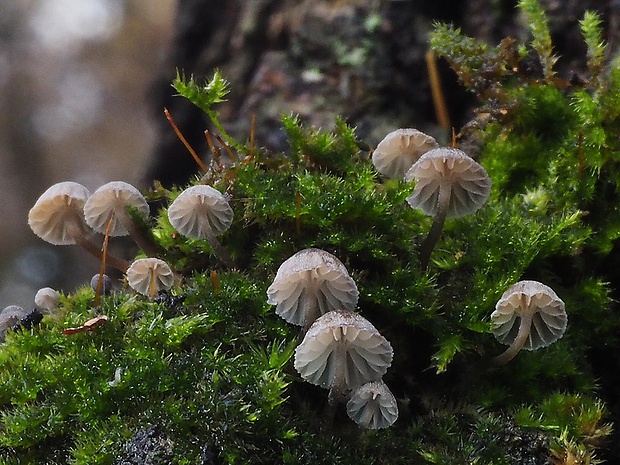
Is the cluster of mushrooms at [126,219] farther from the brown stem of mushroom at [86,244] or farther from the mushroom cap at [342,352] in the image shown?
the mushroom cap at [342,352]

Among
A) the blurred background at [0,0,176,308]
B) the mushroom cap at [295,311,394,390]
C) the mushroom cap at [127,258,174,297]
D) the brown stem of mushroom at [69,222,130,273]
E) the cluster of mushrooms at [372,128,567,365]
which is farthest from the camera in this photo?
the blurred background at [0,0,176,308]

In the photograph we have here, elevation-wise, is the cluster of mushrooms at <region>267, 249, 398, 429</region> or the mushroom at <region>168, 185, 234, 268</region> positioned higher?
the mushroom at <region>168, 185, 234, 268</region>

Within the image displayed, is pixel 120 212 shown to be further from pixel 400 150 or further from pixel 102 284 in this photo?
pixel 400 150

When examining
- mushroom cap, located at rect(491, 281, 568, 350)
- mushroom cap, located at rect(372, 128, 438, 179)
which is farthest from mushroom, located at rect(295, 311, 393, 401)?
mushroom cap, located at rect(372, 128, 438, 179)

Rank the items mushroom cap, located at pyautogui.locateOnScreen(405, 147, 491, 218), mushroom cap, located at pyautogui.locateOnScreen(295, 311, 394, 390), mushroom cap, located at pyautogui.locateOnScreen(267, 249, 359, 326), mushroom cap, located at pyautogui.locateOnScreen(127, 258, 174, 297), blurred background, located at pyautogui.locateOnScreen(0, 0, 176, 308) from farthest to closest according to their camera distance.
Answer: blurred background, located at pyautogui.locateOnScreen(0, 0, 176, 308), mushroom cap, located at pyautogui.locateOnScreen(127, 258, 174, 297), mushroom cap, located at pyautogui.locateOnScreen(405, 147, 491, 218), mushroom cap, located at pyautogui.locateOnScreen(267, 249, 359, 326), mushroom cap, located at pyautogui.locateOnScreen(295, 311, 394, 390)

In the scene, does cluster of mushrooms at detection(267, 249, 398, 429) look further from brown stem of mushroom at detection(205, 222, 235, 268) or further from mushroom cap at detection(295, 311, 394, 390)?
brown stem of mushroom at detection(205, 222, 235, 268)

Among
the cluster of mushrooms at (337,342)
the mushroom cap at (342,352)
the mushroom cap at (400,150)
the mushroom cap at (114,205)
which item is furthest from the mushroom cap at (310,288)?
the mushroom cap at (114,205)

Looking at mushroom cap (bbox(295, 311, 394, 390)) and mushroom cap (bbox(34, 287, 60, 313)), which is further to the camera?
mushroom cap (bbox(34, 287, 60, 313))
